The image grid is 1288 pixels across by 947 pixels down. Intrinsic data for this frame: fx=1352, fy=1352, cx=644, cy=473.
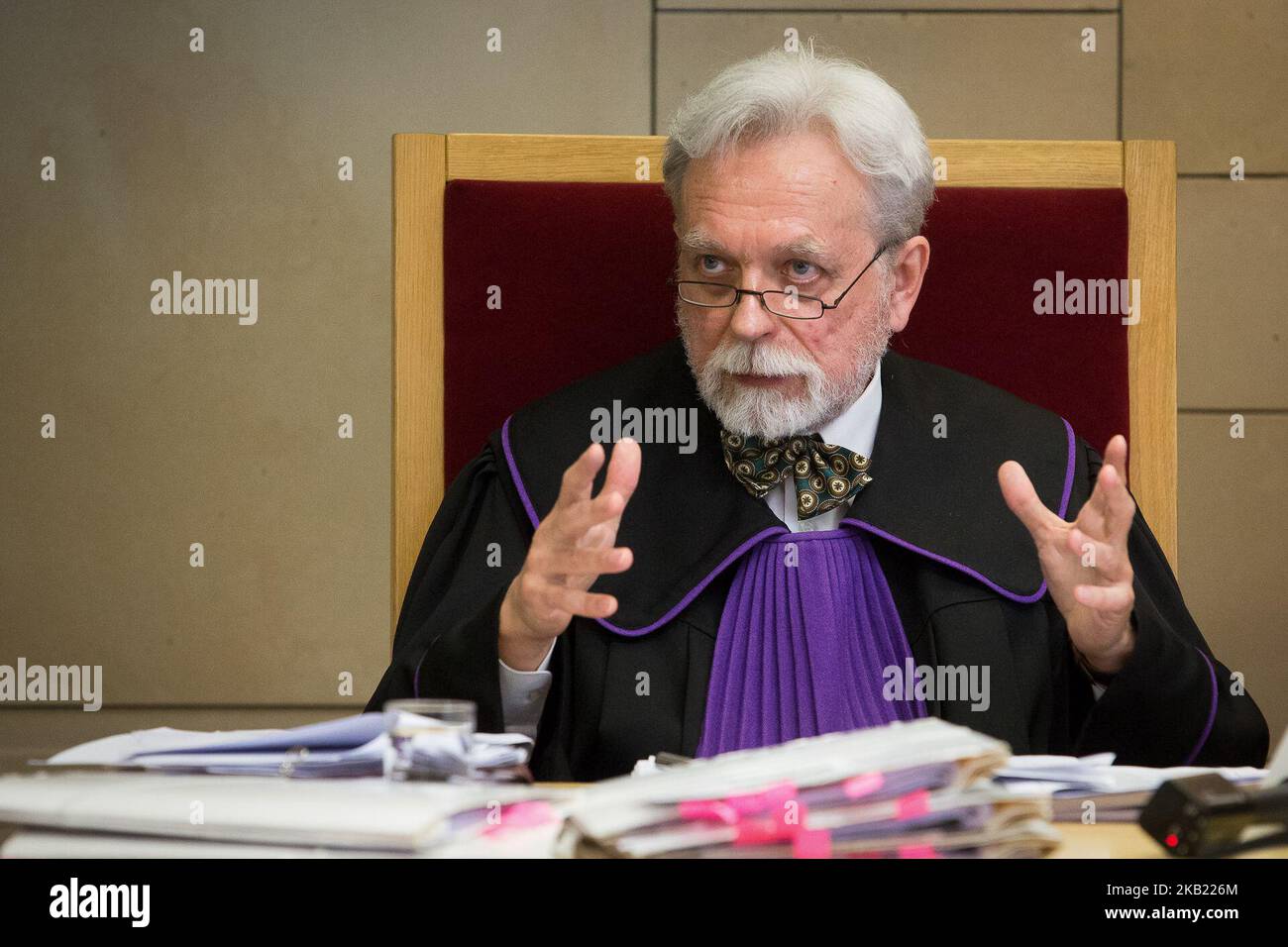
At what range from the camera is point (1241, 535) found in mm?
3717

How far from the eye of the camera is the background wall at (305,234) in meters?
3.69

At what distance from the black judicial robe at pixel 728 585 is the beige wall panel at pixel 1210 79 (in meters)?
1.80

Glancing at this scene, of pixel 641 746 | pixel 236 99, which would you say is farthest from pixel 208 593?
pixel 641 746

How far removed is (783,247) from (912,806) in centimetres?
126

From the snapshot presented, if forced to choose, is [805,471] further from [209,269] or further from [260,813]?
[209,269]

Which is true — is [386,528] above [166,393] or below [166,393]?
below

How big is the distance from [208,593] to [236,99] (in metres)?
1.36

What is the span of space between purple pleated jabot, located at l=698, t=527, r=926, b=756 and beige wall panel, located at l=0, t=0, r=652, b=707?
1.88 m

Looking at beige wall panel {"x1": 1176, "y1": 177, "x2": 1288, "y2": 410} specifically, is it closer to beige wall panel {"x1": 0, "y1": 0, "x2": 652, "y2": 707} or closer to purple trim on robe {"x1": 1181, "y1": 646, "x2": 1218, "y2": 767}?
beige wall panel {"x1": 0, "y1": 0, "x2": 652, "y2": 707}

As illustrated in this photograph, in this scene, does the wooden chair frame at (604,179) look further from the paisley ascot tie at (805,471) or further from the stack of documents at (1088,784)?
the stack of documents at (1088,784)

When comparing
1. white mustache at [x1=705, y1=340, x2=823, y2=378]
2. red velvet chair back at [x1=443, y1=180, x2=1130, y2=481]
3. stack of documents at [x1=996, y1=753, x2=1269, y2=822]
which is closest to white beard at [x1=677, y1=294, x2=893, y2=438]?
white mustache at [x1=705, y1=340, x2=823, y2=378]

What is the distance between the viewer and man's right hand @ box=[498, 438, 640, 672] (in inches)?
60.0

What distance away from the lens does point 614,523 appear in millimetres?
1563

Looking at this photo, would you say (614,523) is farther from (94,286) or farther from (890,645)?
(94,286)
